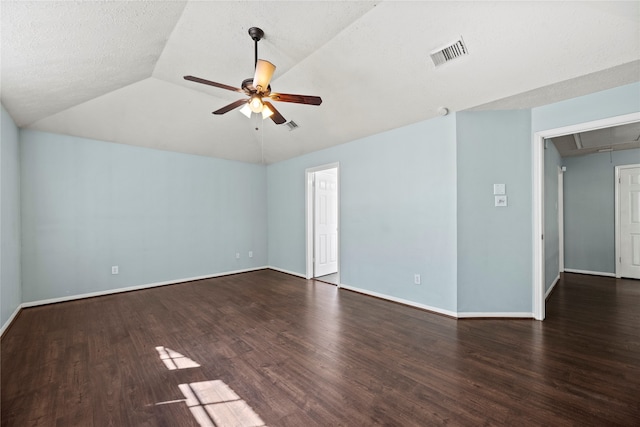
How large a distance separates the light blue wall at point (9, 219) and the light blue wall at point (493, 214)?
5133mm

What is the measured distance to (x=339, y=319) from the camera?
3244 mm

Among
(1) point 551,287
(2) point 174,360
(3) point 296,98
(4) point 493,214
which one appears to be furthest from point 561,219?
(2) point 174,360

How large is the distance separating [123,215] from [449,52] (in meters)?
5.08

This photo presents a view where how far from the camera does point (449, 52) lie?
2547mm

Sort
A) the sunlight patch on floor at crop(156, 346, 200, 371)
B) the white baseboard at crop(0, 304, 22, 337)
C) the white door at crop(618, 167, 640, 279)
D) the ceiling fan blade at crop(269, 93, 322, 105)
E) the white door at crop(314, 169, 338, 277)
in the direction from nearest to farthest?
the sunlight patch on floor at crop(156, 346, 200, 371) → the ceiling fan blade at crop(269, 93, 322, 105) → the white baseboard at crop(0, 304, 22, 337) → the white door at crop(618, 167, 640, 279) → the white door at crop(314, 169, 338, 277)

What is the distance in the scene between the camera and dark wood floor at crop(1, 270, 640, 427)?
172cm

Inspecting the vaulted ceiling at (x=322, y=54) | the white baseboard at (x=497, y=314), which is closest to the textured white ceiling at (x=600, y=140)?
the vaulted ceiling at (x=322, y=54)

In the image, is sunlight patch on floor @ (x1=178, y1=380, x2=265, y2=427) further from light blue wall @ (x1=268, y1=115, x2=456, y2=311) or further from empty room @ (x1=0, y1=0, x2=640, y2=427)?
light blue wall @ (x1=268, y1=115, x2=456, y2=311)

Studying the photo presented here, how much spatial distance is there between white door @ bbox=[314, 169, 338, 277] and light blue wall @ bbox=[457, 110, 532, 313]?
9.02ft

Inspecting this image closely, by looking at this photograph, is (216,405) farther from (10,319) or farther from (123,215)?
(123,215)

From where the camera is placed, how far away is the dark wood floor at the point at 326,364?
5.63 feet

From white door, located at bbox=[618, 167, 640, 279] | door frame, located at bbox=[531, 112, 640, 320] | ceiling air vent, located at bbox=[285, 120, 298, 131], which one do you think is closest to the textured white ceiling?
white door, located at bbox=[618, 167, 640, 279]

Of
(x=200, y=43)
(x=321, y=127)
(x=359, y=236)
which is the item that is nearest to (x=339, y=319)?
(x=359, y=236)

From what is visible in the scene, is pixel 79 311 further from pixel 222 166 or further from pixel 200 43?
pixel 200 43
